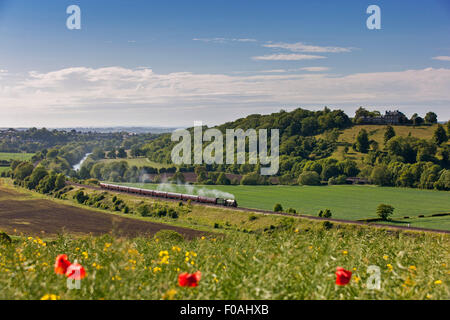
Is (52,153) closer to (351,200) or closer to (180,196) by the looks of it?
(180,196)

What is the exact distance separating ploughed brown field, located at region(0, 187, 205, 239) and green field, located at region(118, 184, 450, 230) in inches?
994

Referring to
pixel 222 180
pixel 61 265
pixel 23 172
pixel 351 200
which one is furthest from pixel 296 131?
pixel 61 265

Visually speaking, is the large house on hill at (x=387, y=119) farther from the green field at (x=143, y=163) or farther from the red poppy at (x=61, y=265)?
the red poppy at (x=61, y=265)

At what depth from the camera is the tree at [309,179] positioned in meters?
118

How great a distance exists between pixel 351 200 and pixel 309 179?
27.5m

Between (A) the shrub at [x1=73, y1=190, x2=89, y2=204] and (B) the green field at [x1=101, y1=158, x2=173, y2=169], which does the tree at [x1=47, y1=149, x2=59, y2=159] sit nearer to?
(B) the green field at [x1=101, y1=158, x2=173, y2=169]

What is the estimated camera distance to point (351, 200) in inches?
3607

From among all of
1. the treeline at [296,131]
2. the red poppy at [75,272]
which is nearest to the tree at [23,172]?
the treeline at [296,131]

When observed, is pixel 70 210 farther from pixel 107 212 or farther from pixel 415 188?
pixel 415 188

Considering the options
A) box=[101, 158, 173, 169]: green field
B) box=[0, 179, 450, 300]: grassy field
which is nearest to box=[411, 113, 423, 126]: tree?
box=[101, 158, 173, 169]: green field

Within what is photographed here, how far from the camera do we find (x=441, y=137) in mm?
130625

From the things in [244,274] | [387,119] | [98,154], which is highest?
[387,119]
